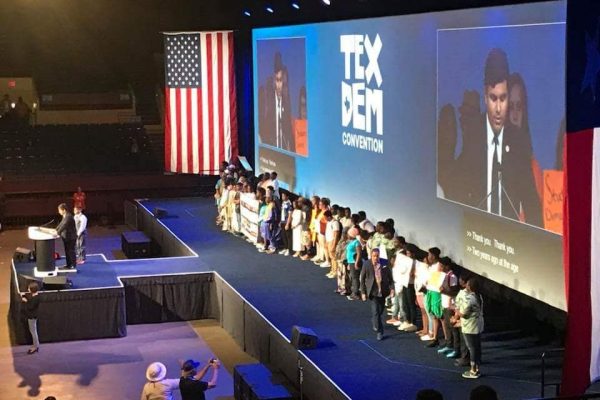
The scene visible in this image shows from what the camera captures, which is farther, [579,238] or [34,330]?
[34,330]

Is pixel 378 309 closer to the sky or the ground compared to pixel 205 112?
closer to the ground

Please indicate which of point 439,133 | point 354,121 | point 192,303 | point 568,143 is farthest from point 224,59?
point 568,143

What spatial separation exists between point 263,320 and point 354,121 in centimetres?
595

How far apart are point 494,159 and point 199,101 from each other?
12.5 metres

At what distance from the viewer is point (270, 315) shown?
16.7m

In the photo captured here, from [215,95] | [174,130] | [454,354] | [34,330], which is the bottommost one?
[34,330]

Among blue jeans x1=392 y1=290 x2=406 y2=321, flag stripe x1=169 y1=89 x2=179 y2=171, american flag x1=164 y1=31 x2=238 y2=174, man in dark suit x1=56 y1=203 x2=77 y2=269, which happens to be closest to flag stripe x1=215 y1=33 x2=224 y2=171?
american flag x1=164 y1=31 x2=238 y2=174

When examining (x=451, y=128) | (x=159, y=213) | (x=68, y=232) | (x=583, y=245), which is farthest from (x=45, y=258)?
(x=583, y=245)

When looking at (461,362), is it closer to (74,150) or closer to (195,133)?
(195,133)

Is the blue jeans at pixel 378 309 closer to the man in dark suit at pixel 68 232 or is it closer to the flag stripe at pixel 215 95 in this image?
the man in dark suit at pixel 68 232

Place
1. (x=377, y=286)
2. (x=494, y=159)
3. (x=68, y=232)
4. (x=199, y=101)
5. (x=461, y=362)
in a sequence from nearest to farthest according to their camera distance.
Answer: (x=461, y=362), (x=377, y=286), (x=494, y=159), (x=68, y=232), (x=199, y=101)

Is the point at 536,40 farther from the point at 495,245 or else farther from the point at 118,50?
the point at 118,50

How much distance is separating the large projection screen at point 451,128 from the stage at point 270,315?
1.59 meters

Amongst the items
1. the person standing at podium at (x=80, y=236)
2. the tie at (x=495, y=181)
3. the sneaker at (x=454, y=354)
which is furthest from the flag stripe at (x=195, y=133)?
the sneaker at (x=454, y=354)
